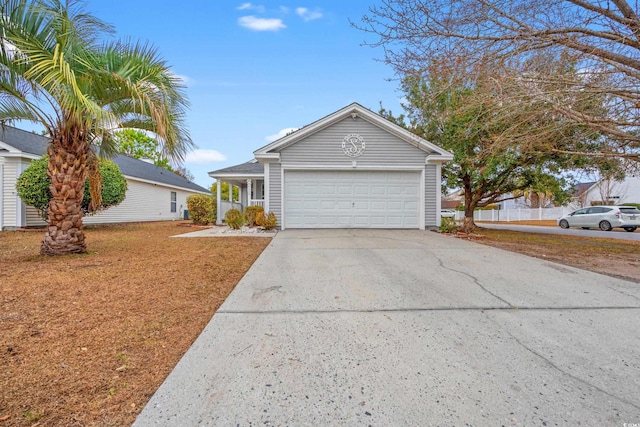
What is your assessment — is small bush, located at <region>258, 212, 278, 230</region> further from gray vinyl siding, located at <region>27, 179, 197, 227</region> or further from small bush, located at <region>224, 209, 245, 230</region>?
gray vinyl siding, located at <region>27, 179, 197, 227</region>

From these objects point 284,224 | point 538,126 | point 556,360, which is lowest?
point 556,360

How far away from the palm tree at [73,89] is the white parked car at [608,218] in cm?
2071

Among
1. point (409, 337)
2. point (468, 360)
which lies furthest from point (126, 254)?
point (468, 360)

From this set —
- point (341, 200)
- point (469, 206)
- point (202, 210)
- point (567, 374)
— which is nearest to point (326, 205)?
point (341, 200)

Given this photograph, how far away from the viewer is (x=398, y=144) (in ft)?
36.0

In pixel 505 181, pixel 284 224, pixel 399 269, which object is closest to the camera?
pixel 399 269

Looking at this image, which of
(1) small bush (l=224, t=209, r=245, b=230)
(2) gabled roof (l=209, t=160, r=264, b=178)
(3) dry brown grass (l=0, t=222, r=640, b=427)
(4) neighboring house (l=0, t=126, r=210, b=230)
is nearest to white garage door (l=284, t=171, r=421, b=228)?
(1) small bush (l=224, t=209, r=245, b=230)

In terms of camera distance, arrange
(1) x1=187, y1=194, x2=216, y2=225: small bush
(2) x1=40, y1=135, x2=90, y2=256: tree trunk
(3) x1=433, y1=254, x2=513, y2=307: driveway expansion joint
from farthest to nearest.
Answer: (1) x1=187, y1=194, x2=216, y2=225: small bush → (2) x1=40, y1=135, x2=90, y2=256: tree trunk → (3) x1=433, y1=254, x2=513, y2=307: driveway expansion joint

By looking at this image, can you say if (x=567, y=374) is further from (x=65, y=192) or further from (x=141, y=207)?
(x=141, y=207)

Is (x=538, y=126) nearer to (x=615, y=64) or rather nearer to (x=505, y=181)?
(x=615, y=64)

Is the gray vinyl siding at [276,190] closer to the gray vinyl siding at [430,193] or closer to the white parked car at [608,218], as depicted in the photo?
the gray vinyl siding at [430,193]

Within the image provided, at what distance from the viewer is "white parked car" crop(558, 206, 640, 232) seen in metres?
15.4

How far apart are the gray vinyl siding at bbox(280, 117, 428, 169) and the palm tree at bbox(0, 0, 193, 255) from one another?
4882 mm

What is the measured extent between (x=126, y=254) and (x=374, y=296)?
222 inches
